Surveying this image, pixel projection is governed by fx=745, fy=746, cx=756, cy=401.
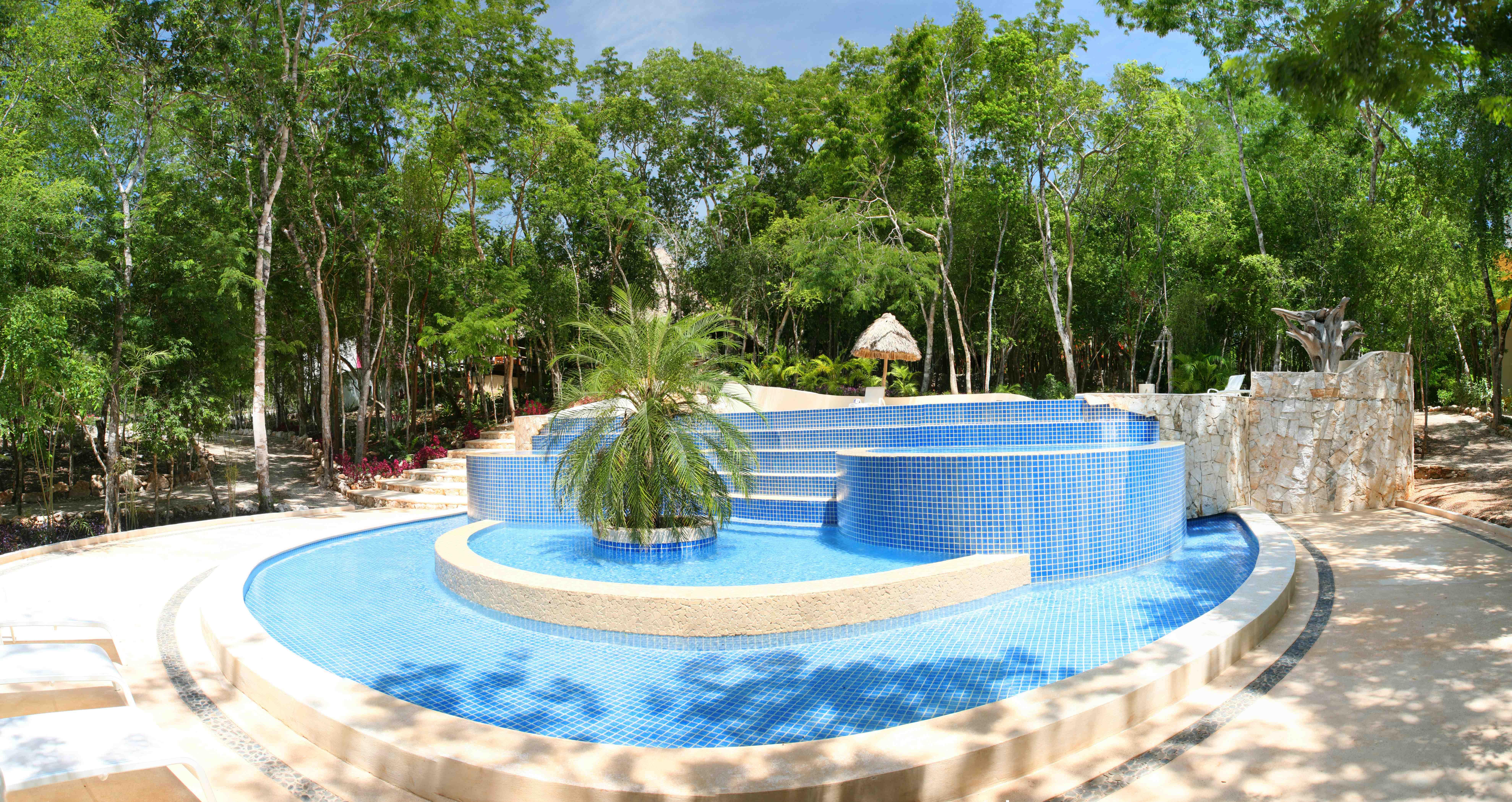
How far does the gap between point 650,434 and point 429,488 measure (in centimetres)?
749

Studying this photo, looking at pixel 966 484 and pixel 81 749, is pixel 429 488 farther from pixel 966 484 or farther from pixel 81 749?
pixel 81 749

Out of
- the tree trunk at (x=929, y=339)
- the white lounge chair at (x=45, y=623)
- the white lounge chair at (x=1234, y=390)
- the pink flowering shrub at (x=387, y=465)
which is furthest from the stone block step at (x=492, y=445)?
the white lounge chair at (x=1234, y=390)

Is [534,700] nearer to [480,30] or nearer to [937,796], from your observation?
[937,796]

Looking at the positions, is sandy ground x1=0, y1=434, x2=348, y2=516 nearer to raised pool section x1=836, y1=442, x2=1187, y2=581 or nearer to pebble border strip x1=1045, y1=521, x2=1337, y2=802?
raised pool section x1=836, y1=442, x2=1187, y2=581

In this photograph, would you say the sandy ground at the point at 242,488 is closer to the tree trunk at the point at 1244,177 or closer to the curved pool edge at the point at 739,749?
the curved pool edge at the point at 739,749

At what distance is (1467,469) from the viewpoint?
1170cm

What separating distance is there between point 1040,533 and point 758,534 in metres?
3.13

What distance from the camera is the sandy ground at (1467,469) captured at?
27.6 ft

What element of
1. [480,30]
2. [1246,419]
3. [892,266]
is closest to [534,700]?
[1246,419]

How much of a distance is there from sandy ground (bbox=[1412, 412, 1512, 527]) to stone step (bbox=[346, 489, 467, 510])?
12832 mm

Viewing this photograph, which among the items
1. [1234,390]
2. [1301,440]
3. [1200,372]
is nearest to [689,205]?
Result: [1200,372]

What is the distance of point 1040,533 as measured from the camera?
6297mm

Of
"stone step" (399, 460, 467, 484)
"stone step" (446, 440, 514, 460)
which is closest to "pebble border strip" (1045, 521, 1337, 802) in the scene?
"stone step" (399, 460, 467, 484)

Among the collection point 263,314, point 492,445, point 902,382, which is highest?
point 263,314
